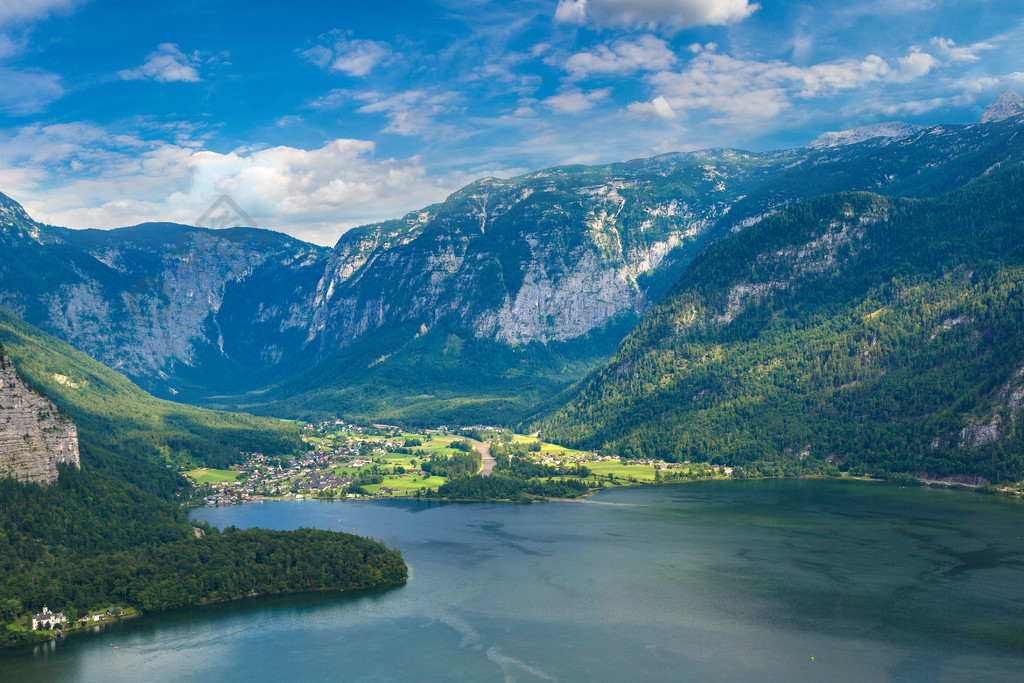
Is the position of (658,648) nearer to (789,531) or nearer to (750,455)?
(789,531)

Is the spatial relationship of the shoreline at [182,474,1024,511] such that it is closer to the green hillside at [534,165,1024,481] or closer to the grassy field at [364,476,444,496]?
the green hillside at [534,165,1024,481]

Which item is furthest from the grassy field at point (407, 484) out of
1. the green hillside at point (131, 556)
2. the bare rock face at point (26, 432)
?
the bare rock face at point (26, 432)

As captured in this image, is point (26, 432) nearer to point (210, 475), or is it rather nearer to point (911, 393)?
point (210, 475)

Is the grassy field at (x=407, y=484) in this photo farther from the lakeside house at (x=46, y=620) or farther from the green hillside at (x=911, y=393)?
the lakeside house at (x=46, y=620)

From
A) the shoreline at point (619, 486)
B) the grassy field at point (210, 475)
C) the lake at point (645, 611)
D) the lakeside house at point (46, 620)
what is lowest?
the lake at point (645, 611)

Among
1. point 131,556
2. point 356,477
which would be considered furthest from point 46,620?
point 356,477

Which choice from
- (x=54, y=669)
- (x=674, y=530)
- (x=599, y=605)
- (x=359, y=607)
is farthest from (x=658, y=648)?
(x=54, y=669)

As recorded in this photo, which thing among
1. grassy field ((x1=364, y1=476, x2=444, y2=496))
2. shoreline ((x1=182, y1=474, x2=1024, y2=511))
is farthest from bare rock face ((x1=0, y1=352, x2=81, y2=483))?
grassy field ((x1=364, y1=476, x2=444, y2=496))
